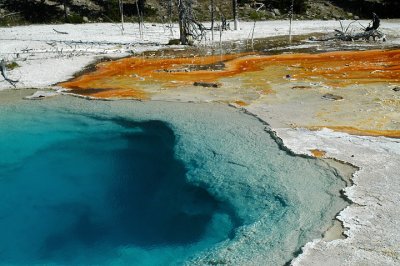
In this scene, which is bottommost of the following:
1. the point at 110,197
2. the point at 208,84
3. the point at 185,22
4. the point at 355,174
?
the point at 110,197

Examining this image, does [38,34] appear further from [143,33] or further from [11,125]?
[11,125]

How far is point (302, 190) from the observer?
606cm

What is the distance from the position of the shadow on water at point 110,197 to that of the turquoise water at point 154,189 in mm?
20

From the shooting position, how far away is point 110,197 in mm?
7320

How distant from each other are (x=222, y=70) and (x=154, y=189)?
303 inches

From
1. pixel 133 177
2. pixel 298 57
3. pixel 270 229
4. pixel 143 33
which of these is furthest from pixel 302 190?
pixel 143 33

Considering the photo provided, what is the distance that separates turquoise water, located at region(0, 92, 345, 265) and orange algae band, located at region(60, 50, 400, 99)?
1986mm

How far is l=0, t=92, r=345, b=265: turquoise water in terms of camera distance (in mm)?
5441

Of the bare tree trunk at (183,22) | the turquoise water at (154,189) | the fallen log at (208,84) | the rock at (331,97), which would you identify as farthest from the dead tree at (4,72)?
the rock at (331,97)

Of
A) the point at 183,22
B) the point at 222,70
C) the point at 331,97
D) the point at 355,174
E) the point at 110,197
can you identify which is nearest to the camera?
the point at 355,174

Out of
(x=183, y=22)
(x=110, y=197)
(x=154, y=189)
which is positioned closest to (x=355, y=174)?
(x=154, y=189)

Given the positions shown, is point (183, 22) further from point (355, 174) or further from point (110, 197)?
point (355, 174)

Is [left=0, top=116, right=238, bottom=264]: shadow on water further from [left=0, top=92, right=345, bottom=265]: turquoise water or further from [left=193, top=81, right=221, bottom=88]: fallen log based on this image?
[left=193, top=81, right=221, bottom=88]: fallen log

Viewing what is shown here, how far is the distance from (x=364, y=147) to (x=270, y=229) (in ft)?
8.94
